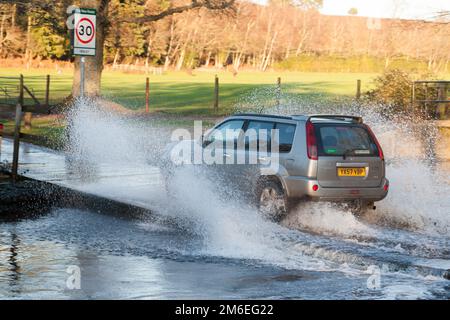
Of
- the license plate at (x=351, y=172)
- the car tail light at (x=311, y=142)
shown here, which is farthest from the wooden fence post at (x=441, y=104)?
the car tail light at (x=311, y=142)

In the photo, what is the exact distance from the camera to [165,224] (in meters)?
12.9

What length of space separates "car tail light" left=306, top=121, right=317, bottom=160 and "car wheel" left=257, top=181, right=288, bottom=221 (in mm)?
682

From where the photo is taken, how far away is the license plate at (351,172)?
12.8 metres

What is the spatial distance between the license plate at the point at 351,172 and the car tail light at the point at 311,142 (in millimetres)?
466

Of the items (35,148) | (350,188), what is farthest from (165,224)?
(35,148)

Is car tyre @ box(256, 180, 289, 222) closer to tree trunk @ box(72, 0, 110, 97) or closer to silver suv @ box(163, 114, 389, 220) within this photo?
silver suv @ box(163, 114, 389, 220)

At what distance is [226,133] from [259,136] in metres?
0.82

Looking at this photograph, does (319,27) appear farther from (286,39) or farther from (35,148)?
(35,148)

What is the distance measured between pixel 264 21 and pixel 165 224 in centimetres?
13932

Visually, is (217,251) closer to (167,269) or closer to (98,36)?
(167,269)

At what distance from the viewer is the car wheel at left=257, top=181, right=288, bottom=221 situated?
12836 mm
